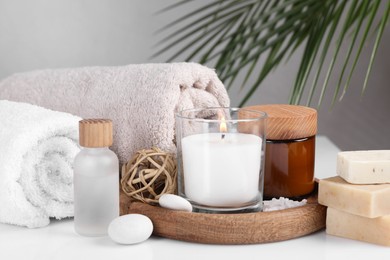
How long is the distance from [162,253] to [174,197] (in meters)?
0.06

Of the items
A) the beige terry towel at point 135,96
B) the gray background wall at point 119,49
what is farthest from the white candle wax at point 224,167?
the gray background wall at point 119,49

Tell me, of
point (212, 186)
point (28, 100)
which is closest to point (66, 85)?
point (28, 100)

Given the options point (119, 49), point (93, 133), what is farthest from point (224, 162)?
point (119, 49)

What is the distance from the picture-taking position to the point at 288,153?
2.31ft

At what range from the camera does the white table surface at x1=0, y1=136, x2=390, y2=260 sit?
62cm

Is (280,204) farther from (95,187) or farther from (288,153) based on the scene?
(95,187)

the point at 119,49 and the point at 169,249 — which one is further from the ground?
the point at 119,49

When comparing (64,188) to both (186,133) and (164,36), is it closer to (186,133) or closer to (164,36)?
(186,133)

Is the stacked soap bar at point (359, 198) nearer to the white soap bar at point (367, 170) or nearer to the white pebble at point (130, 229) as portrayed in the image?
the white soap bar at point (367, 170)

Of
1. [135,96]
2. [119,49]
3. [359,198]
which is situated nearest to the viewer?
[359,198]

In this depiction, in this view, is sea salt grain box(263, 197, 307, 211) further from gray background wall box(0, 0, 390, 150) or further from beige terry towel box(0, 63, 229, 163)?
gray background wall box(0, 0, 390, 150)

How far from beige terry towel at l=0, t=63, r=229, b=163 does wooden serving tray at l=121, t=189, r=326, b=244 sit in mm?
148

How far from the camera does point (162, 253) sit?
0.63 metres

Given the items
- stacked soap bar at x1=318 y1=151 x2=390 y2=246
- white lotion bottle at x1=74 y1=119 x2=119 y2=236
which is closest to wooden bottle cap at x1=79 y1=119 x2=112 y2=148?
white lotion bottle at x1=74 y1=119 x2=119 y2=236
